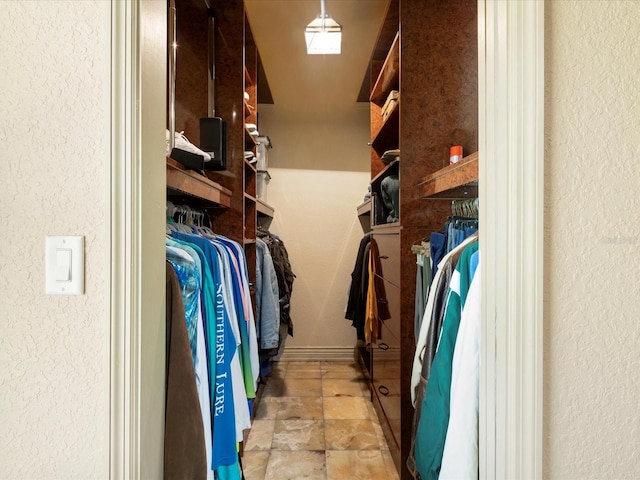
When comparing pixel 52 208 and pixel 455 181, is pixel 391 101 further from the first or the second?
pixel 52 208

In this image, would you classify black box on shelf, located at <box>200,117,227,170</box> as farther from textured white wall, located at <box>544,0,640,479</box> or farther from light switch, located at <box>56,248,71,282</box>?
textured white wall, located at <box>544,0,640,479</box>

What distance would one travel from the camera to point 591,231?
0.61 meters

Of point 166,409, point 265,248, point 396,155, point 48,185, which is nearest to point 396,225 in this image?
point 396,155

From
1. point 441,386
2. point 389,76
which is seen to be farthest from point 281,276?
point 441,386

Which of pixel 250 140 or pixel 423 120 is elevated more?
pixel 250 140

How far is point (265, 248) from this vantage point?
227cm

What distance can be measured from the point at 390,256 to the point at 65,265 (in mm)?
1518

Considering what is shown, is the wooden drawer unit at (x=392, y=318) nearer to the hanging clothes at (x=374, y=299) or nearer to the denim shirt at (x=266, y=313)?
the hanging clothes at (x=374, y=299)

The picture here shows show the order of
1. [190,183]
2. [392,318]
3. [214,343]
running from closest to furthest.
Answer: [214,343] → [190,183] → [392,318]

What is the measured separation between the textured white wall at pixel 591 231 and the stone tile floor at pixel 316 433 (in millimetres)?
1398

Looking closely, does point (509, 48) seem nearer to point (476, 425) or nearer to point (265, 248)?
point (476, 425)

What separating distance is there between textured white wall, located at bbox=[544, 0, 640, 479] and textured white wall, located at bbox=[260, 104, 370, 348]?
2.72m

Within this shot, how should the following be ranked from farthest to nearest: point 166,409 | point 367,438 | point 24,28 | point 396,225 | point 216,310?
point 367,438, point 396,225, point 216,310, point 166,409, point 24,28

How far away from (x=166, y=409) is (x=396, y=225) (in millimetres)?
1290
